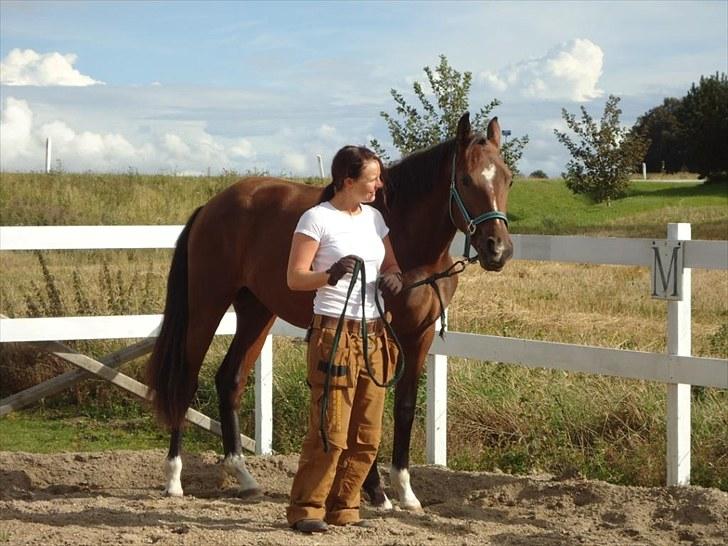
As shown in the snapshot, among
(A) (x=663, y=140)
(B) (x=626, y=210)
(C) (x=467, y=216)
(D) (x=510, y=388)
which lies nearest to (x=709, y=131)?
(B) (x=626, y=210)

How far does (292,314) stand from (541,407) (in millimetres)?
2097

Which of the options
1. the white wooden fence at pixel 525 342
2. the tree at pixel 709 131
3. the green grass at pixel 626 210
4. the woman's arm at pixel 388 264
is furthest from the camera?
the tree at pixel 709 131

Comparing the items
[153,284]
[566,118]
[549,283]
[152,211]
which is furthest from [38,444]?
[566,118]

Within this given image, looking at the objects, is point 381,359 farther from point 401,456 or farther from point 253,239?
point 253,239

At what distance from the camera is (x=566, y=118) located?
108 ft

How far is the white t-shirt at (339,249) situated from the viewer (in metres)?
4.64

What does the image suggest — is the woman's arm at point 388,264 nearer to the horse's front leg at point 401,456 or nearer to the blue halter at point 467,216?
the blue halter at point 467,216

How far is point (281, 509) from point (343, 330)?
60.4 inches

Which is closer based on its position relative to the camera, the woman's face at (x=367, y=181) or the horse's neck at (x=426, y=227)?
the woman's face at (x=367, y=181)

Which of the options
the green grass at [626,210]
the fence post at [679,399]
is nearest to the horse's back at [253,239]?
the fence post at [679,399]

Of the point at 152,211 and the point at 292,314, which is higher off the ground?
the point at 152,211

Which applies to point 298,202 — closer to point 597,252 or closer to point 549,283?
point 597,252

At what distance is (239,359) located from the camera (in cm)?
694

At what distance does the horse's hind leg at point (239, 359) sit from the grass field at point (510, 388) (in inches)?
51.0
